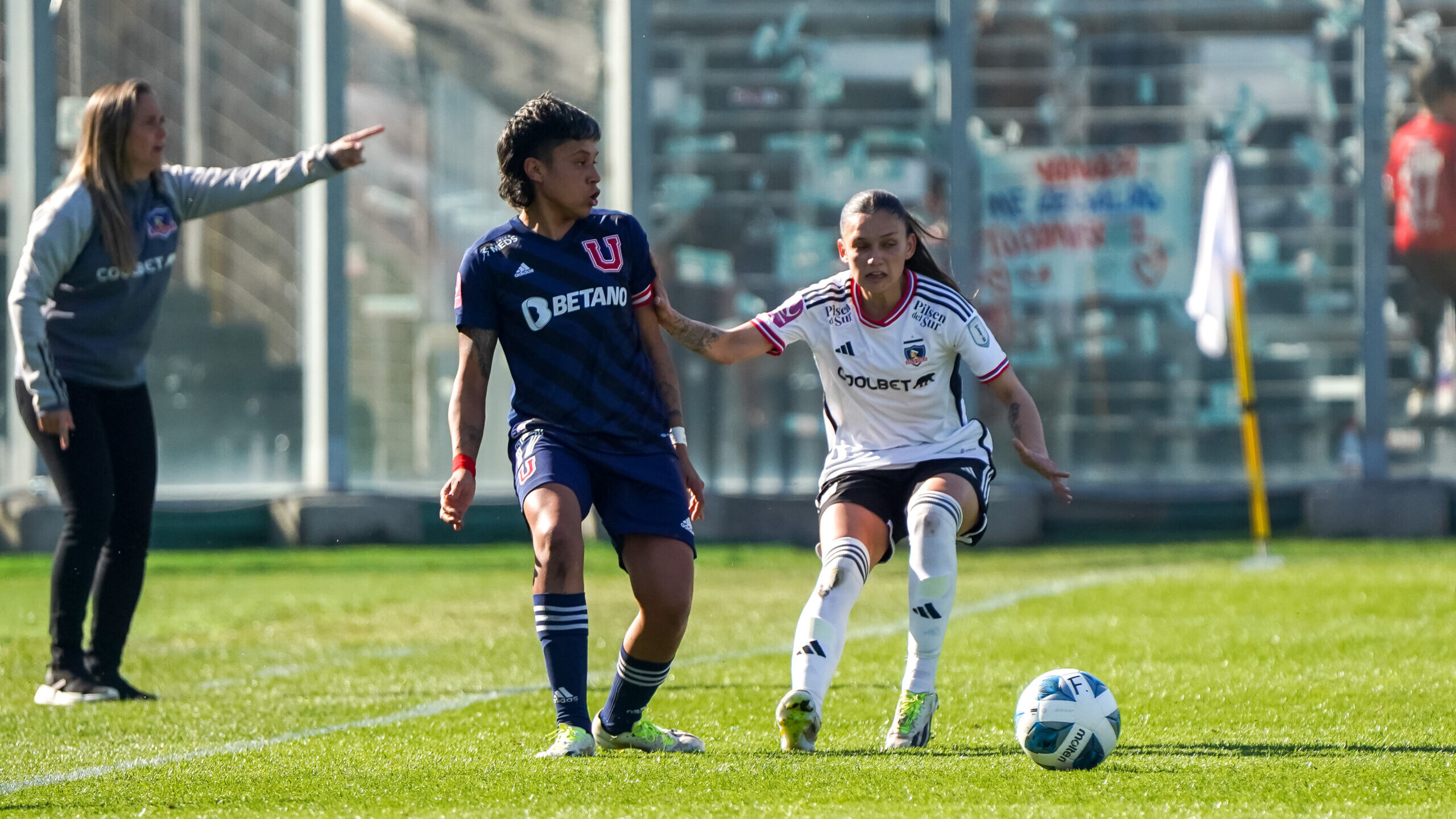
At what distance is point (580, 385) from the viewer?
5062 millimetres

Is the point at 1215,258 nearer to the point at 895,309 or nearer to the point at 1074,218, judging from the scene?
the point at 1074,218

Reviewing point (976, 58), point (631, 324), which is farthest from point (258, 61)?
point (631, 324)

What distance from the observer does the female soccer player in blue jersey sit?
5047 millimetres

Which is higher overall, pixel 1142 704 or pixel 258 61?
pixel 258 61

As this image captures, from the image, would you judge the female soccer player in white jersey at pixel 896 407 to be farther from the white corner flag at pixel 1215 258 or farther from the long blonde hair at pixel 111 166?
the white corner flag at pixel 1215 258

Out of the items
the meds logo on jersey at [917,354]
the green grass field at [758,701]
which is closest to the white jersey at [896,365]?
the meds logo on jersey at [917,354]

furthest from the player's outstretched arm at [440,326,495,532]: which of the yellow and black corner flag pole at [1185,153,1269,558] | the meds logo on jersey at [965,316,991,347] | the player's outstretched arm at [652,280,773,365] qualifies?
the yellow and black corner flag pole at [1185,153,1269,558]

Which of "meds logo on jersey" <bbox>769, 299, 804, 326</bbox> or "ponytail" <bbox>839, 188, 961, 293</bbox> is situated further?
"meds logo on jersey" <bbox>769, 299, 804, 326</bbox>

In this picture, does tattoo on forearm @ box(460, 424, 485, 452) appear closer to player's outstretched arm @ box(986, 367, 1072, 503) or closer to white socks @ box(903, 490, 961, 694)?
white socks @ box(903, 490, 961, 694)

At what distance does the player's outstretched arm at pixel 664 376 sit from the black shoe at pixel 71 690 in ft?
8.38

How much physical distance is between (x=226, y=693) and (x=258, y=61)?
934 cm

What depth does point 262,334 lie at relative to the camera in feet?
50.4

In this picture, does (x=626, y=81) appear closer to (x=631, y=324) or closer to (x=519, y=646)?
Result: (x=519, y=646)

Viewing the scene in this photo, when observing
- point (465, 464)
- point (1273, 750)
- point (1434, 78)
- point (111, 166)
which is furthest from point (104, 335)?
point (1434, 78)
